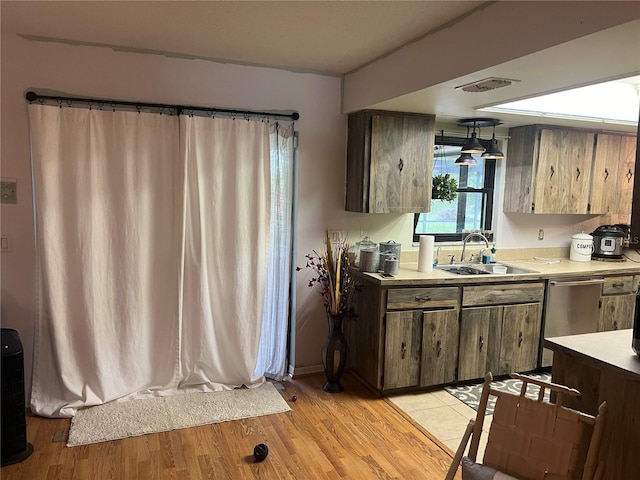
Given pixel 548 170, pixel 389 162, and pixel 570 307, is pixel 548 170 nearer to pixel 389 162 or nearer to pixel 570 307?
pixel 570 307

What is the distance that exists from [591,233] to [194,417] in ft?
13.4

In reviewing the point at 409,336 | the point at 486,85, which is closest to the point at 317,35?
the point at 486,85

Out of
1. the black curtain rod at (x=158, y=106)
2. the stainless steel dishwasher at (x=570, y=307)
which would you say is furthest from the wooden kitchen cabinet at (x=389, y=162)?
the stainless steel dishwasher at (x=570, y=307)

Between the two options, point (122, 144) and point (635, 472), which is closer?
point (635, 472)

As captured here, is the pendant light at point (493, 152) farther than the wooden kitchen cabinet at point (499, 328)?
Yes

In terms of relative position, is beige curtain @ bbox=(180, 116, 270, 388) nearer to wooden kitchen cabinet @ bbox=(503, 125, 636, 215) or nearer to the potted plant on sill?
the potted plant on sill

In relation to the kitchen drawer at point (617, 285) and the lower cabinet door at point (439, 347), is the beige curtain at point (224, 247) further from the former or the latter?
the kitchen drawer at point (617, 285)

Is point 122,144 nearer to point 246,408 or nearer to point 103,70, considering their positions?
point 103,70

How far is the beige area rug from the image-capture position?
9.64 feet

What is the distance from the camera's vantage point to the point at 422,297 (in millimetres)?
3496

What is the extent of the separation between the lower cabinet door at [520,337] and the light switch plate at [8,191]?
138 inches

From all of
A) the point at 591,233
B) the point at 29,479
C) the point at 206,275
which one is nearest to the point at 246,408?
the point at 206,275

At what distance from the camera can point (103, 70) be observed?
316 cm

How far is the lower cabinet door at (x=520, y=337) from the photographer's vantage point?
12.4 feet
